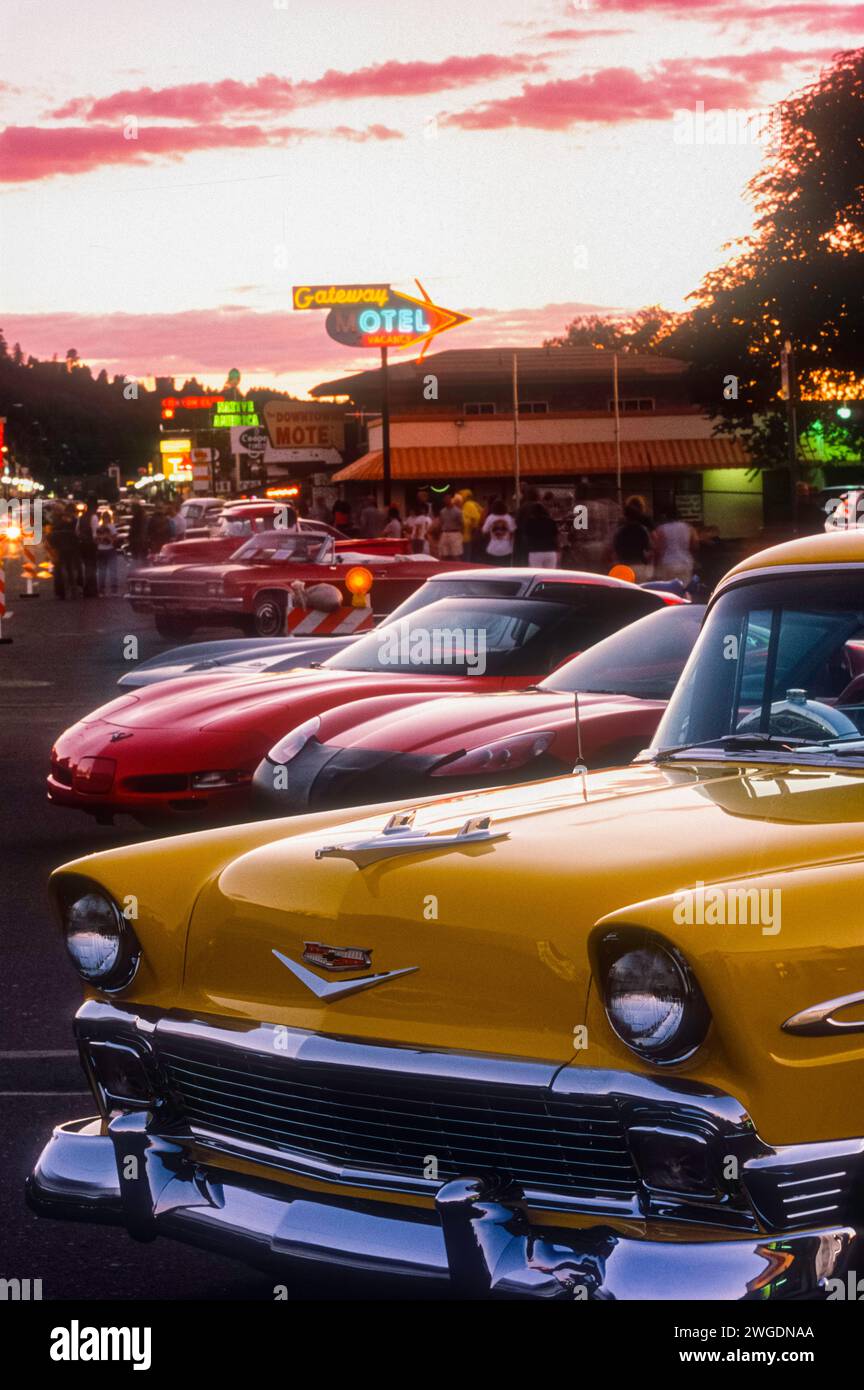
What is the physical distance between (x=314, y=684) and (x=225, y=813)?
918 millimetres

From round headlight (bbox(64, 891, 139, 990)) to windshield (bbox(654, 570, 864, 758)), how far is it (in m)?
1.40

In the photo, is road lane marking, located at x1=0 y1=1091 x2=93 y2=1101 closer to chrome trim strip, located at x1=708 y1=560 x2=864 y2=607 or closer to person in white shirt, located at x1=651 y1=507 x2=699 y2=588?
chrome trim strip, located at x1=708 y1=560 x2=864 y2=607

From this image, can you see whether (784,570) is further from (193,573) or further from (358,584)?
(193,573)

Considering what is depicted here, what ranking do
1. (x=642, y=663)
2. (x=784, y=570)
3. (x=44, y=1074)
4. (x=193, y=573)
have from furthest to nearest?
(x=193, y=573) → (x=642, y=663) → (x=44, y=1074) → (x=784, y=570)

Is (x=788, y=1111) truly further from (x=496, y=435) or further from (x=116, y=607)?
(x=496, y=435)

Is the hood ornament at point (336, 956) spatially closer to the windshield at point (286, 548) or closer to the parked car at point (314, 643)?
the parked car at point (314, 643)

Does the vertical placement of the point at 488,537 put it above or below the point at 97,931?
below

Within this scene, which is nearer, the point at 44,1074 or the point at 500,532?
the point at 44,1074

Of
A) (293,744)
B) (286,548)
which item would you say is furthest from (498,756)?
(286,548)

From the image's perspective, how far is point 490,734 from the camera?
858 cm

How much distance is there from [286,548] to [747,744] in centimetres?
2460

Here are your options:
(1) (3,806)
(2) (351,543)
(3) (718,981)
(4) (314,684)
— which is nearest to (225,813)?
(4) (314,684)

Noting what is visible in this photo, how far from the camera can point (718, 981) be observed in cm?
310
